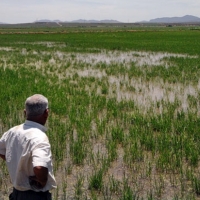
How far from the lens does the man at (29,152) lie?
2.18 m

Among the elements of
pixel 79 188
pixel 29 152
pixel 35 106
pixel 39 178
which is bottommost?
pixel 79 188

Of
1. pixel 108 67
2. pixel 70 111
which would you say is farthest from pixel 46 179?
pixel 108 67

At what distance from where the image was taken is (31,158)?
87.0 inches

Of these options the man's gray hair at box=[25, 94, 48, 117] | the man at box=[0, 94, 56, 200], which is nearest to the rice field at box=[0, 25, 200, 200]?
the man at box=[0, 94, 56, 200]

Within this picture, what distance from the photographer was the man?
7.15 feet

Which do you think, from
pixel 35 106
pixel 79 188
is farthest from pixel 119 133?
pixel 35 106

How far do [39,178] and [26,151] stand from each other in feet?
0.64

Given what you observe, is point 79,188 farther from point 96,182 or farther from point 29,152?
point 29,152

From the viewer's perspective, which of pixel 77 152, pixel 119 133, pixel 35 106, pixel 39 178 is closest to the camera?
pixel 39 178

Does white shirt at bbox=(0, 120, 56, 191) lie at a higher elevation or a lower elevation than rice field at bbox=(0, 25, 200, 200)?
higher

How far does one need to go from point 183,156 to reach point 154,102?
11.3ft

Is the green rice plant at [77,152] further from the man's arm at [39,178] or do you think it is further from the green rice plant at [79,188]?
the man's arm at [39,178]

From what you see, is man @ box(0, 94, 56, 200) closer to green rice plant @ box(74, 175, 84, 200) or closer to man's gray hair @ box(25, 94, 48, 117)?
man's gray hair @ box(25, 94, 48, 117)

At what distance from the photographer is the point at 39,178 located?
83.8 inches
